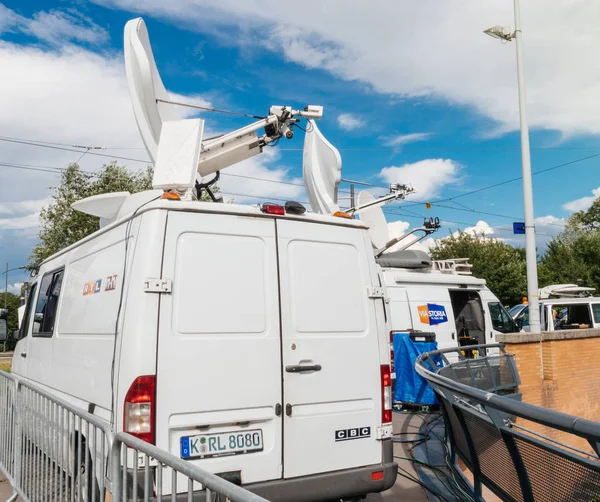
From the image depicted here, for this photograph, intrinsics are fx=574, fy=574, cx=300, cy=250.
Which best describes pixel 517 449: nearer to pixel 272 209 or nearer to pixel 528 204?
pixel 272 209

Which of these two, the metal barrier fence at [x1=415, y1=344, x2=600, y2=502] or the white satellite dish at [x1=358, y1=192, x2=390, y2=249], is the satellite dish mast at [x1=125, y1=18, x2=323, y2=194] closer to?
the metal barrier fence at [x1=415, y1=344, x2=600, y2=502]

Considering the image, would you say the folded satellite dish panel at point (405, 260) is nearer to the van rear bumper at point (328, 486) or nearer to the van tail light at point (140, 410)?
the van rear bumper at point (328, 486)

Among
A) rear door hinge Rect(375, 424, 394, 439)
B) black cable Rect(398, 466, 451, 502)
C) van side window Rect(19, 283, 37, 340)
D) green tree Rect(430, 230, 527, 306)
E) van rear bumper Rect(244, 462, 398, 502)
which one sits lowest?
black cable Rect(398, 466, 451, 502)

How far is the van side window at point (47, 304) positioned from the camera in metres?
5.89

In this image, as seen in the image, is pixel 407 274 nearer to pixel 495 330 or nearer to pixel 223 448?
pixel 495 330

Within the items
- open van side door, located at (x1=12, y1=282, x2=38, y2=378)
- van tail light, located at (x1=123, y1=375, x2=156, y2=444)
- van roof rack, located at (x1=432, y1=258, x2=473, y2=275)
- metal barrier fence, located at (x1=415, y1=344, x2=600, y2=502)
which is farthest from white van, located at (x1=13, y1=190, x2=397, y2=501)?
van roof rack, located at (x1=432, y1=258, x2=473, y2=275)

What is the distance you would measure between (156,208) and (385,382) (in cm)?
232

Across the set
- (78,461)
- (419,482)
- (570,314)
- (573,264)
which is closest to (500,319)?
(570,314)

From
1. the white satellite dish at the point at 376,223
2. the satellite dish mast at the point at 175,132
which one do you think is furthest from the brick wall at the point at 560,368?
the satellite dish mast at the point at 175,132

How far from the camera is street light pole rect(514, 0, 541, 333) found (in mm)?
12930

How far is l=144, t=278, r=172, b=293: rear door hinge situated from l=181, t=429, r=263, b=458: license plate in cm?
100

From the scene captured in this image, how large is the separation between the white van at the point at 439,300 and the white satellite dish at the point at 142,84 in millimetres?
6579

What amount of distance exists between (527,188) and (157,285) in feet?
39.2

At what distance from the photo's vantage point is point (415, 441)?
7.84m
